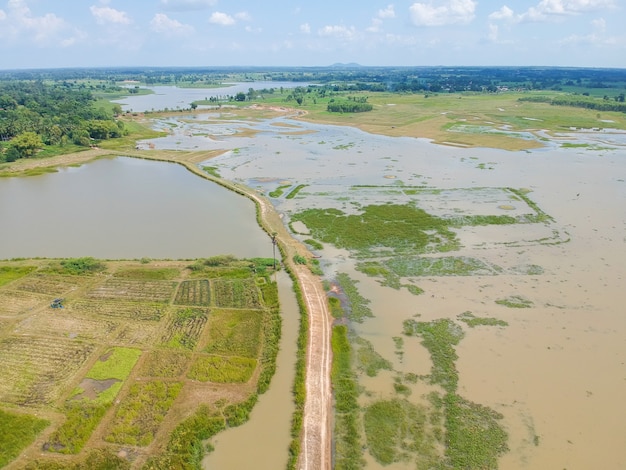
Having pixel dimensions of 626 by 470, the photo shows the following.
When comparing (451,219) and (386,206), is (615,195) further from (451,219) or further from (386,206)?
(386,206)

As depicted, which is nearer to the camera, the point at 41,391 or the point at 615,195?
the point at 41,391

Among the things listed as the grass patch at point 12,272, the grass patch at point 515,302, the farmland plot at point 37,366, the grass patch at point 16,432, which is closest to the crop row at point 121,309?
the farmland plot at point 37,366

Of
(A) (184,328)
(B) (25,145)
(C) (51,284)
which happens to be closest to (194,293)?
(A) (184,328)

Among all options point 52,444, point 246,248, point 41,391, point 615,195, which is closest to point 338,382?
point 52,444

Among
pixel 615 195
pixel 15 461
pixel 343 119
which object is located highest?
pixel 343 119

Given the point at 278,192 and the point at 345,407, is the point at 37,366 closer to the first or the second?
the point at 345,407

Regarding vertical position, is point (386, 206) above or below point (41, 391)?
above

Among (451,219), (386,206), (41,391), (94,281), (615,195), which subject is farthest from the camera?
(615,195)
